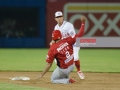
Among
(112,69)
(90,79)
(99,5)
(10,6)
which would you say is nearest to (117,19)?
(99,5)

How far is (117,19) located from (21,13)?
520cm

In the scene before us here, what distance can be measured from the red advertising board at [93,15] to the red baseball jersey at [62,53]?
1424 cm

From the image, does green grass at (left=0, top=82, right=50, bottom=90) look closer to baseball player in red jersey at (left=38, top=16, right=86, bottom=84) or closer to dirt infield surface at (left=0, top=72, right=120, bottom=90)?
dirt infield surface at (left=0, top=72, right=120, bottom=90)

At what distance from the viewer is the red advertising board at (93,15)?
24250 millimetres

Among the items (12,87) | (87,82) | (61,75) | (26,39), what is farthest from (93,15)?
(12,87)

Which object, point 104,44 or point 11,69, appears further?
point 104,44

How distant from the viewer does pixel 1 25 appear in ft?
79.6

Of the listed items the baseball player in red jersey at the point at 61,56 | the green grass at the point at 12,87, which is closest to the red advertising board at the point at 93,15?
the baseball player in red jersey at the point at 61,56

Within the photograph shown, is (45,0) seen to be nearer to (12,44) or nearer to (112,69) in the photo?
(12,44)

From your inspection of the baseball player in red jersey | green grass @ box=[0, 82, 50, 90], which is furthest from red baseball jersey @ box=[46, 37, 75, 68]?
green grass @ box=[0, 82, 50, 90]

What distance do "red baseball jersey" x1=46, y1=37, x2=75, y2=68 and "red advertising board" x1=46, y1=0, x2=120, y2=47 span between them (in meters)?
14.2

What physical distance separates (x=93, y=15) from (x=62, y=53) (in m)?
14.7

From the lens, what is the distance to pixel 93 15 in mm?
24359

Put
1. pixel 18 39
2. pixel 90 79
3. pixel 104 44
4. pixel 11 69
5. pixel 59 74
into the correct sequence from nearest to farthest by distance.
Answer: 1. pixel 59 74
2. pixel 90 79
3. pixel 11 69
4. pixel 104 44
5. pixel 18 39
